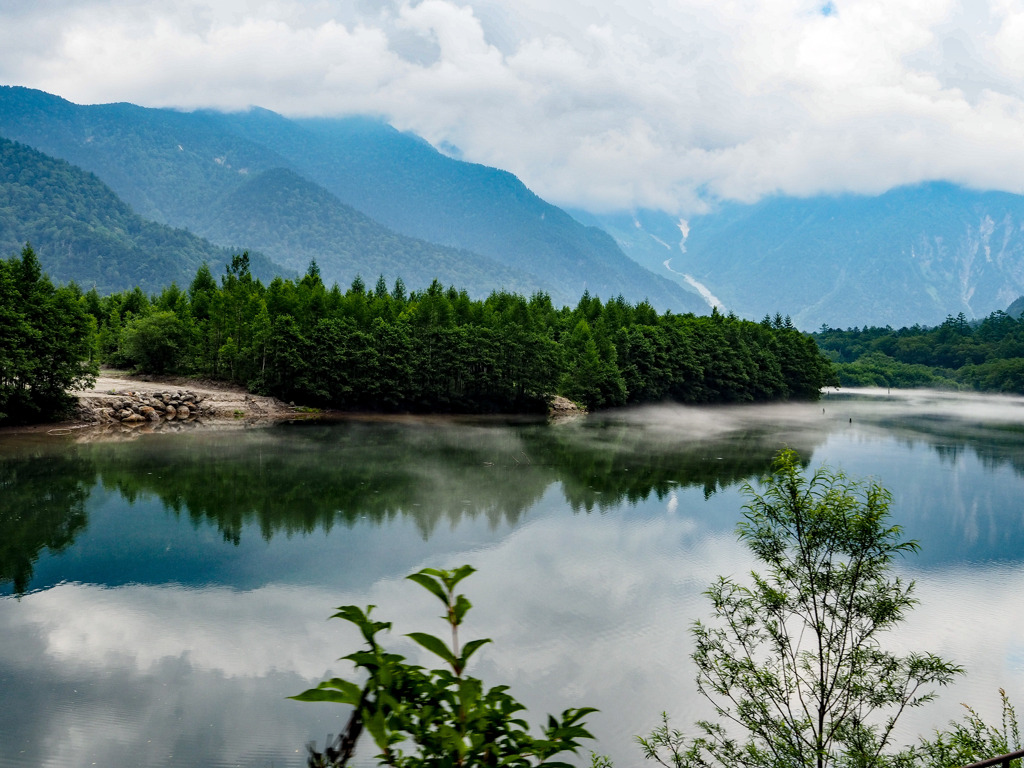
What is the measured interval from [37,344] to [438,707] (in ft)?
116

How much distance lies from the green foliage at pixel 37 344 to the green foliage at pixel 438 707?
33.6 m

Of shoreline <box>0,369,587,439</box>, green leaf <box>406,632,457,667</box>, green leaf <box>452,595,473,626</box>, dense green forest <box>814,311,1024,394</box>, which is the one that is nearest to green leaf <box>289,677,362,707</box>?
green leaf <box>406,632,457,667</box>

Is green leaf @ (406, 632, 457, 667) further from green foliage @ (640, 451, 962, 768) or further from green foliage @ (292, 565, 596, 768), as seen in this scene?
green foliage @ (640, 451, 962, 768)

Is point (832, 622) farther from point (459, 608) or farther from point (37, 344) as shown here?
point (37, 344)

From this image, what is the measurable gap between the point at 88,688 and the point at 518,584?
28.6 ft

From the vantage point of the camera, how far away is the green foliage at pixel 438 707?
1.91m

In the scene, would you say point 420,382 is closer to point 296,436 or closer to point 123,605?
point 296,436

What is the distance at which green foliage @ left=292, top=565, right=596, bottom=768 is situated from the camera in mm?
1905

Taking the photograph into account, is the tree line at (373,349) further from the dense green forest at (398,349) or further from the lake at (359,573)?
the lake at (359,573)

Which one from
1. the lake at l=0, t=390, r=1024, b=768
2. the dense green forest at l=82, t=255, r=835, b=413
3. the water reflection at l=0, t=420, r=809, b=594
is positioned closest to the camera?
the lake at l=0, t=390, r=1024, b=768

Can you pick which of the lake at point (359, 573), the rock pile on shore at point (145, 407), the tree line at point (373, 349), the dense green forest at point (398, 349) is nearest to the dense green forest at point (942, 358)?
the dense green forest at point (398, 349)

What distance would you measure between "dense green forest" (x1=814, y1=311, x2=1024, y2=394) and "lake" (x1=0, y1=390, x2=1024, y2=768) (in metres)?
63.1

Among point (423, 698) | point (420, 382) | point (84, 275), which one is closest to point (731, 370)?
point (420, 382)

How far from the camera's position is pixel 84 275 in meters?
175
